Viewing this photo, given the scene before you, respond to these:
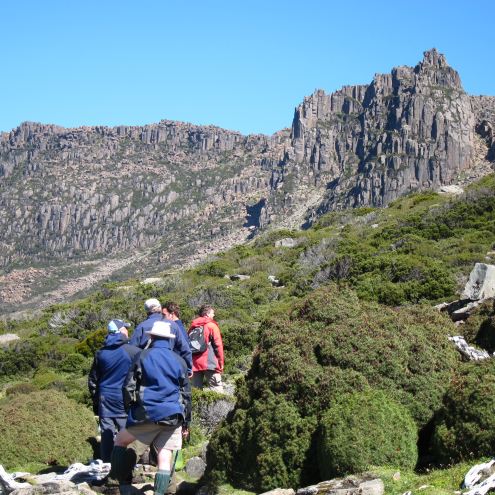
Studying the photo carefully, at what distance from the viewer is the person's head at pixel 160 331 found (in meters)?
6.52

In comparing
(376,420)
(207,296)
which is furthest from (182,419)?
(207,296)

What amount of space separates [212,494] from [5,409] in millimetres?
4596

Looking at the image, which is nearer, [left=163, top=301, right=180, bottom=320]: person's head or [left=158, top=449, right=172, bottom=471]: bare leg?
[left=158, top=449, right=172, bottom=471]: bare leg

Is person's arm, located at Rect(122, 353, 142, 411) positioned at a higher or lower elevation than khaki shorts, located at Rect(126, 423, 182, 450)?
higher

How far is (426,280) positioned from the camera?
61.5ft

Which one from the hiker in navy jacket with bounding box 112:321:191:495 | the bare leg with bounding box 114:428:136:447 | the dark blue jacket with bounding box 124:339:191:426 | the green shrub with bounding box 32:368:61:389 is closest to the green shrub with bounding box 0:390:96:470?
the bare leg with bounding box 114:428:136:447

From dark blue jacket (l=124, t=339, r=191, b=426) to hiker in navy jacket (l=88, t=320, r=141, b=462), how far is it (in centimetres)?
166

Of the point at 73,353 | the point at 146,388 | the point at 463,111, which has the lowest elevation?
the point at 73,353

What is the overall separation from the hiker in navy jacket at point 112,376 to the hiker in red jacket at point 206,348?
2.14 m

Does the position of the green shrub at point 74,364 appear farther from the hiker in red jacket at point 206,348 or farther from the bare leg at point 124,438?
the bare leg at point 124,438

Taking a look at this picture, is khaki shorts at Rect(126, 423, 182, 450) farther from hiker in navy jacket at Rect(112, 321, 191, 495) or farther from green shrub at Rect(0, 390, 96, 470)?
green shrub at Rect(0, 390, 96, 470)

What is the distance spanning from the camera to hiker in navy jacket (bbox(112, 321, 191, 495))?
6.27 meters

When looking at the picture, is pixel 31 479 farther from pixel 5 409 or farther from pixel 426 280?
pixel 426 280

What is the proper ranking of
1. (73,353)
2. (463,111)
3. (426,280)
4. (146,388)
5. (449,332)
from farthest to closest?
(463,111), (73,353), (426,280), (449,332), (146,388)
